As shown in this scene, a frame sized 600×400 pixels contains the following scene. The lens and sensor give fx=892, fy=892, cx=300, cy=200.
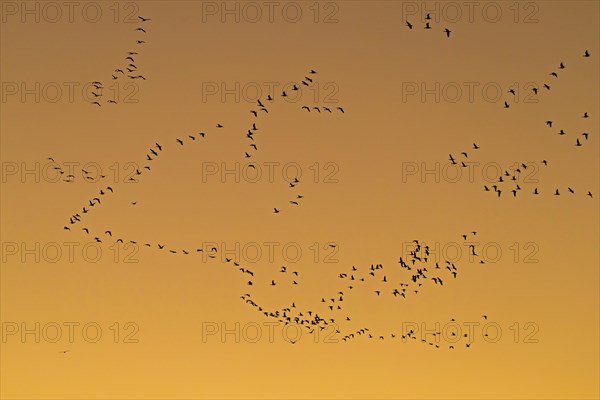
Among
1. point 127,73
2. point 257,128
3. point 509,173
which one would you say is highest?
point 127,73

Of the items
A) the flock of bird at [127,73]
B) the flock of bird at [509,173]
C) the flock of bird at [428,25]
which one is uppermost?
the flock of bird at [428,25]

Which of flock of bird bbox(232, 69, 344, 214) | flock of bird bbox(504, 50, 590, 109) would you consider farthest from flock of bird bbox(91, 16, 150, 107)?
flock of bird bbox(504, 50, 590, 109)

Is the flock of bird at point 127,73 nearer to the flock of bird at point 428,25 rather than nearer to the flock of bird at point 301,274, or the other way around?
the flock of bird at point 301,274

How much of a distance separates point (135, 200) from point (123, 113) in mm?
294

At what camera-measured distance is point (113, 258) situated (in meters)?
2.98

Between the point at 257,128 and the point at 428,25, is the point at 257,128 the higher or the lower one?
the lower one

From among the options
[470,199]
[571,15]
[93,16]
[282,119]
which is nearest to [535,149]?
[470,199]

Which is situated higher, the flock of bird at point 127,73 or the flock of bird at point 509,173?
the flock of bird at point 127,73

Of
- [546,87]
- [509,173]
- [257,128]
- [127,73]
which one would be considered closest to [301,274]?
[257,128]

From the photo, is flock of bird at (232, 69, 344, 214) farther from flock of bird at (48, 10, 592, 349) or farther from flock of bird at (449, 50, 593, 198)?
flock of bird at (449, 50, 593, 198)

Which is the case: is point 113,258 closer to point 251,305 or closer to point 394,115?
point 251,305

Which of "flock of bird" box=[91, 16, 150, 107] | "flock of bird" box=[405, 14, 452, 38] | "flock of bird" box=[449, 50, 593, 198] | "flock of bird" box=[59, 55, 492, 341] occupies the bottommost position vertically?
"flock of bird" box=[59, 55, 492, 341]

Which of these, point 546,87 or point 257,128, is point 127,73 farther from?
point 546,87

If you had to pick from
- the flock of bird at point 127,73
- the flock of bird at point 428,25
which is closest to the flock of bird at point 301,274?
the flock of bird at point 127,73
